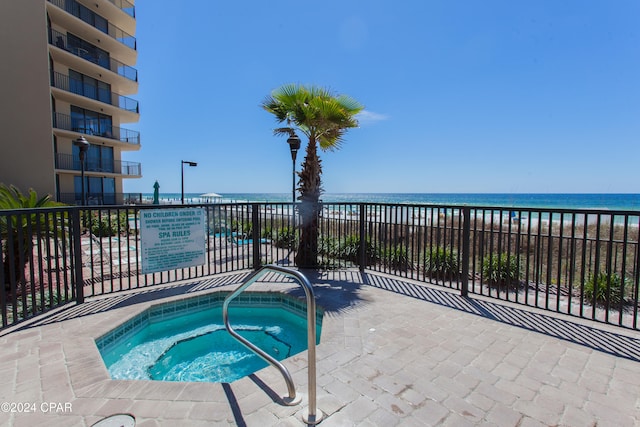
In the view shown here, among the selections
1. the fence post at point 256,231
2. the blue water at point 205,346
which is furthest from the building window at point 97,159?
the blue water at point 205,346

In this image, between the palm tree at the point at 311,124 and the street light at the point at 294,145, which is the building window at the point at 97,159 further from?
the palm tree at the point at 311,124

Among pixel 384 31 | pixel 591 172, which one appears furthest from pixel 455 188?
pixel 384 31

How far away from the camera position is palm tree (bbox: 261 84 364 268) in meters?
5.49

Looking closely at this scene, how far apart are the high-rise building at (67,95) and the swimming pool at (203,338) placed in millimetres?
19980

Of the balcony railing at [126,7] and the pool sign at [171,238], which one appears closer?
the pool sign at [171,238]

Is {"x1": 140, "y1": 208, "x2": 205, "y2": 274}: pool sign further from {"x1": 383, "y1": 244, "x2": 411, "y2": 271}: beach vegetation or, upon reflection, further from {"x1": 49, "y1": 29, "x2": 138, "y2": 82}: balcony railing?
{"x1": 49, "y1": 29, "x2": 138, "y2": 82}: balcony railing

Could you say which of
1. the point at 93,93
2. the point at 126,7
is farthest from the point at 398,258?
the point at 126,7

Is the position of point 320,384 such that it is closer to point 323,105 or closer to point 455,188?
point 323,105

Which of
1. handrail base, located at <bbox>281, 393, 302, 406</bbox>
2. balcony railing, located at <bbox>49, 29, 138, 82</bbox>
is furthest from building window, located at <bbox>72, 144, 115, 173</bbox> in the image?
handrail base, located at <bbox>281, 393, 302, 406</bbox>

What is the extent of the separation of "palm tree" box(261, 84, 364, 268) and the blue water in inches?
78.0

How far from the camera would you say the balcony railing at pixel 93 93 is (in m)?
18.3

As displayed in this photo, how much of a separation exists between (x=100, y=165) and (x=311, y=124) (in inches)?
893

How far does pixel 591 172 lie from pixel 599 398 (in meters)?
64.4

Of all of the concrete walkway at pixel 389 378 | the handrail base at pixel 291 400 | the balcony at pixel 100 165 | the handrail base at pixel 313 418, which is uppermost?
the balcony at pixel 100 165
